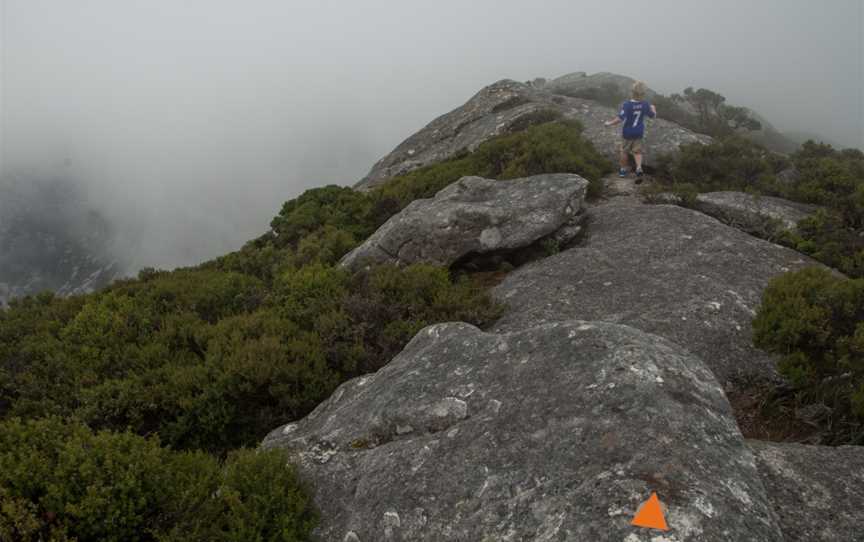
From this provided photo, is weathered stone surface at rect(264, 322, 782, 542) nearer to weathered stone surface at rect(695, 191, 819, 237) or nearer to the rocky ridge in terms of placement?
the rocky ridge

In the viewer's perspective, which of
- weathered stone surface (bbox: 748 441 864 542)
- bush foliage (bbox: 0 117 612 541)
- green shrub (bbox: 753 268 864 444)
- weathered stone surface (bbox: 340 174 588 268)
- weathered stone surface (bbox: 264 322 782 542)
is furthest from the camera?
weathered stone surface (bbox: 340 174 588 268)

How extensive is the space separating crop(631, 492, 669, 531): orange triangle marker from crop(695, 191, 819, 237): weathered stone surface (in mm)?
9822

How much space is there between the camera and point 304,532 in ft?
14.3

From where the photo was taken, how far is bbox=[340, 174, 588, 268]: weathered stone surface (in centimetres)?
1053

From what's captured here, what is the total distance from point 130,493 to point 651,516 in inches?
159

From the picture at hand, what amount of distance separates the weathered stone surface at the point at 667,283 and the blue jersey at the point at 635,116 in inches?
190

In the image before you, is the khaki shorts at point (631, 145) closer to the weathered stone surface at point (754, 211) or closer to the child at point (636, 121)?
the child at point (636, 121)

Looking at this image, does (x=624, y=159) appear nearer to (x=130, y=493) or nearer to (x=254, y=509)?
(x=254, y=509)

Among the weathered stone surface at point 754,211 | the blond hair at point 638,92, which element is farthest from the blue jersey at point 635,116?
the weathered stone surface at point 754,211

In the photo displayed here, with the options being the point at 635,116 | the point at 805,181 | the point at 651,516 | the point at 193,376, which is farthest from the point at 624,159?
the point at 651,516

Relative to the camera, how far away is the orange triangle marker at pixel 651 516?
3.30m

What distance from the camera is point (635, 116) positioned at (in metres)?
15.1

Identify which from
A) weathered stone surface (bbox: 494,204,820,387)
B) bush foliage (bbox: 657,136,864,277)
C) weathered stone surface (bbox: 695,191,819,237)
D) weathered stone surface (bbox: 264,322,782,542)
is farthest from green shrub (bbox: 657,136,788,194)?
weathered stone surface (bbox: 264,322,782,542)

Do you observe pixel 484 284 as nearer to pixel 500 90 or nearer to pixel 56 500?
pixel 56 500
